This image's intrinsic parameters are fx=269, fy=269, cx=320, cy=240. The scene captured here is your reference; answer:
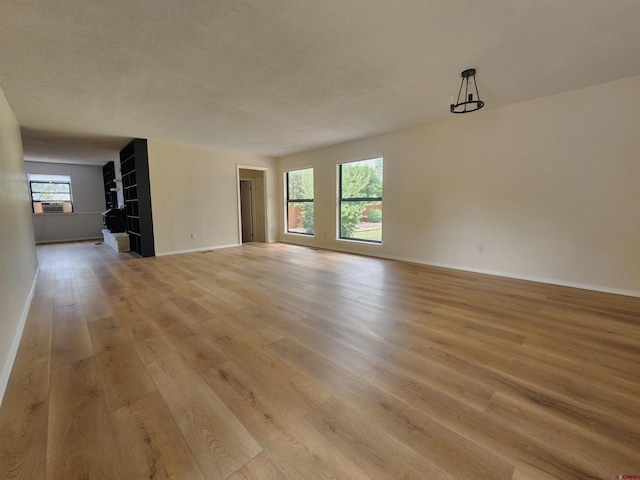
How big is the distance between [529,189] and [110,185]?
11.0 meters

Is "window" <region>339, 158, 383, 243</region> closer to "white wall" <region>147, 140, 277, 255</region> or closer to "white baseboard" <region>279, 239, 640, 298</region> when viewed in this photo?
"white baseboard" <region>279, 239, 640, 298</region>

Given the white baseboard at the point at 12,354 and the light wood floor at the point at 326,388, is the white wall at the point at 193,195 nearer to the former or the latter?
the light wood floor at the point at 326,388

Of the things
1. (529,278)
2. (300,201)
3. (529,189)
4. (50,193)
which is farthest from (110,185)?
(529,278)

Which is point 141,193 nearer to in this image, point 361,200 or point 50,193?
point 361,200

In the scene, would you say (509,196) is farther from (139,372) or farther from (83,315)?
(83,315)

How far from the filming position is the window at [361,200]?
5605 mm

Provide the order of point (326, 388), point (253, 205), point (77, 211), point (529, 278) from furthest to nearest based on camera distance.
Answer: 1. point (77, 211)
2. point (253, 205)
3. point (529, 278)
4. point (326, 388)

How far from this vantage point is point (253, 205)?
26.9 feet

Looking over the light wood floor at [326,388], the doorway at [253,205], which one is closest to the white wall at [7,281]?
the light wood floor at [326,388]

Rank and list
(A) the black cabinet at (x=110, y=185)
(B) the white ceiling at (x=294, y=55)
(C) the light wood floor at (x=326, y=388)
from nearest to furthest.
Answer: (C) the light wood floor at (x=326, y=388) < (B) the white ceiling at (x=294, y=55) < (A) the black cabinet at (x=110, y=185)

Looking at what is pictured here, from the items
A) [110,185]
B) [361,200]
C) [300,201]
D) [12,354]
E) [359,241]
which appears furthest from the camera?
[110,185]

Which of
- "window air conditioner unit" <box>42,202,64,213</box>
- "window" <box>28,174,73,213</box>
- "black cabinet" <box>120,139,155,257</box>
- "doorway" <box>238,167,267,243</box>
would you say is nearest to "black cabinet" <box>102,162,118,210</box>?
"window" <box>28,174,73,213</box>

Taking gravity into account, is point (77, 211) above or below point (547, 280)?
above

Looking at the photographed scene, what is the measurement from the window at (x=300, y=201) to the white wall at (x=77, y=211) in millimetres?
6612
